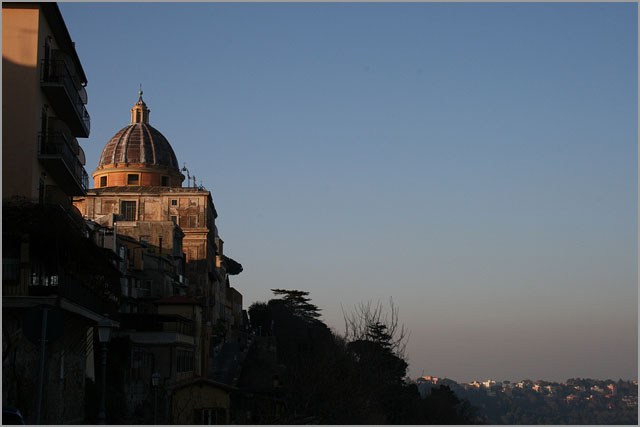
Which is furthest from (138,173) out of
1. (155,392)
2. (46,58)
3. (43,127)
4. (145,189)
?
(46,58)

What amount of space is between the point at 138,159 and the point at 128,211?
339 inches

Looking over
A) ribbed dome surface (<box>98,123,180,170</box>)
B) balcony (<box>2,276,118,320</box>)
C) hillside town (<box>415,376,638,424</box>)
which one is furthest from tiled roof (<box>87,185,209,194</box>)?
balcony (<box>2,276,118,320</box>)

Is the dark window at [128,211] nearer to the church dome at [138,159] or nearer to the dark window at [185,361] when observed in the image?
the church dome at [138,159]

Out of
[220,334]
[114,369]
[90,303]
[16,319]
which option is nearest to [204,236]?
[220,334]

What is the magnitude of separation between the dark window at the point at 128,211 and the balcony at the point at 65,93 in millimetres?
43193

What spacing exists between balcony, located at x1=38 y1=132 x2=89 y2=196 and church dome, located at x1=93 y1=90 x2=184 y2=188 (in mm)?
49923

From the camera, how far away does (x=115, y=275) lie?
34844 millimetres

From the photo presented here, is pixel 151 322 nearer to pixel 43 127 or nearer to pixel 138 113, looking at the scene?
pixel 43 127

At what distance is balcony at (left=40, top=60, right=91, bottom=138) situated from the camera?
31.8m

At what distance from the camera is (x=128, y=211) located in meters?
79.9

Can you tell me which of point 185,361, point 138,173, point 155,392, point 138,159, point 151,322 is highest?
point 138,159

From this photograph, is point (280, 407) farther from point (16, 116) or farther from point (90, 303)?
point (16, 116)

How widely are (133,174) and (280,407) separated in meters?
50.5

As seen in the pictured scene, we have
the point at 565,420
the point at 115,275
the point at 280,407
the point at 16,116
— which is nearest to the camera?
the point at 16,116
